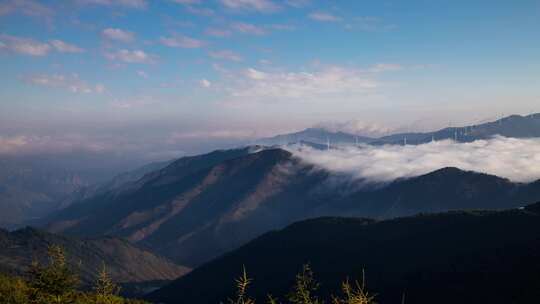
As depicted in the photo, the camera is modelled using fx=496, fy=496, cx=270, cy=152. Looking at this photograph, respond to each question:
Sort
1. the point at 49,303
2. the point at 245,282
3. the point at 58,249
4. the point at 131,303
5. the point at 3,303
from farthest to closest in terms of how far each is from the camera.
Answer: the point at 131,303, the point at 58,249, the point at 49,303, the point at 3,303, the point at 245,282

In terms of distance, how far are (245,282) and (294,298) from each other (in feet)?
26.6

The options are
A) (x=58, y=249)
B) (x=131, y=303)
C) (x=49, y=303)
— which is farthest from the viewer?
(x=131, y=303)

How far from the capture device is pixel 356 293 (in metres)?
42.3

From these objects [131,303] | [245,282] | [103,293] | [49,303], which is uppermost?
[245,282]

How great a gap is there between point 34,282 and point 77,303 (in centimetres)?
2781

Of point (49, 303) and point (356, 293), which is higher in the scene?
point (356, 293)

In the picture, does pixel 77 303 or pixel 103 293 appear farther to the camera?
pixel 103 293

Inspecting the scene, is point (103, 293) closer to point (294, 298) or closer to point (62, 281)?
point (62, 281)

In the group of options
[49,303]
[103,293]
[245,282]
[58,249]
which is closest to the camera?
[245,282]

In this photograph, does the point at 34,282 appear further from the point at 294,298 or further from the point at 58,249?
the point at 294,298

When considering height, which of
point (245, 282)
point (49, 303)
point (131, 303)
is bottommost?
point (131, 303)

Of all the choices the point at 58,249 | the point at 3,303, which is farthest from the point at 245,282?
the point at 58,249

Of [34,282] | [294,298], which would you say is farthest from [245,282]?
[34,282]

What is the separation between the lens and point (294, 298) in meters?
47.9
